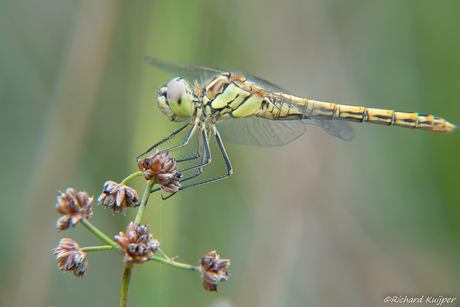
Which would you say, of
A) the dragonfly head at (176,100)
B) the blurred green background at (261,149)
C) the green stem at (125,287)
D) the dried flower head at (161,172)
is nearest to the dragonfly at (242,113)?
the dragonfly head at (176,100)

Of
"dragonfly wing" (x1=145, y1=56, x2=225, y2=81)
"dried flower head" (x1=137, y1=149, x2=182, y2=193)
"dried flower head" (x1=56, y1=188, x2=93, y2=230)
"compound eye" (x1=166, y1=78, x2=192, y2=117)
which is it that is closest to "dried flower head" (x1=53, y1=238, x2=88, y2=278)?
"dried flower head" (x1=56, y1=188, x2=93, y2=230)

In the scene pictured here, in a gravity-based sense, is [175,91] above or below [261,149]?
above

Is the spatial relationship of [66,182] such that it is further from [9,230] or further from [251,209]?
[251,209]

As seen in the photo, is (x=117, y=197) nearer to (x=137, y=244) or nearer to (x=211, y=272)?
(x=137, y=244)

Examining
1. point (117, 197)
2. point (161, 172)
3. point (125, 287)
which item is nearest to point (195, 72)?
point (161, 172)

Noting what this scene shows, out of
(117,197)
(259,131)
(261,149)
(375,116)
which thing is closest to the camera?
(117,197)

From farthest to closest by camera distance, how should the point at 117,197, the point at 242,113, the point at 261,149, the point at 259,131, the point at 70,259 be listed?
the point at 261,149 < the point at 259,131 < the point at 242,113 < the point at 117,197 < the point at 70,259

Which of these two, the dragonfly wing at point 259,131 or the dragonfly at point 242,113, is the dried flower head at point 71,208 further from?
the dragonfly wing at point 259,131
